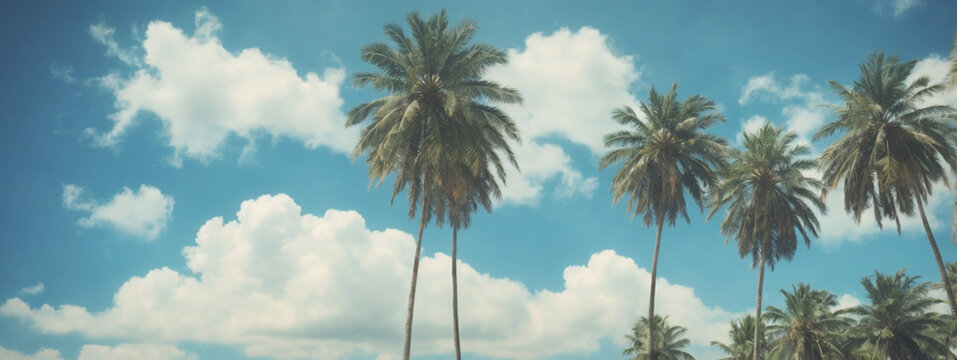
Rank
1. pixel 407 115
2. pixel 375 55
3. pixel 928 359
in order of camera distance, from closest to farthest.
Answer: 1. pixel 407 115
2. pixel 375 55
3. pixel 928 359

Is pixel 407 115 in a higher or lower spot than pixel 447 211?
higher

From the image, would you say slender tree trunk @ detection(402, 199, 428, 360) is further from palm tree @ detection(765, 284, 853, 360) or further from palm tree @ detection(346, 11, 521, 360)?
palm tree @ detection(765, 284, 853, 360)

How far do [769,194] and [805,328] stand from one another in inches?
688

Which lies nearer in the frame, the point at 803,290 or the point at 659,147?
the point at 659,147

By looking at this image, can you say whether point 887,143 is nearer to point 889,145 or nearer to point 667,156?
point 889,145

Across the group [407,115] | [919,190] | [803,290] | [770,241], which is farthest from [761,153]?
[407,115]

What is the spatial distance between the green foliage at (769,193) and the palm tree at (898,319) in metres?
15.1

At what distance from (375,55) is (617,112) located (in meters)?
16.4

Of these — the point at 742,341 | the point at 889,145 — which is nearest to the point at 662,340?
the point at 742,341

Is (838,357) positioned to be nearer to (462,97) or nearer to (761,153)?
(761,153)

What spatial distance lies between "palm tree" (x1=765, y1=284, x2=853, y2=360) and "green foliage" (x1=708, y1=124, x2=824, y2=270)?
1303cm

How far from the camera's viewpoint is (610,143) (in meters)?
36.8

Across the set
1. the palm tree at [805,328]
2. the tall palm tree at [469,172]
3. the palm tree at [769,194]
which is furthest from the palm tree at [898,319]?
the tall palm tree at [469,172]

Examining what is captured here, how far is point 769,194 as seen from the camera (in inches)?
1485
